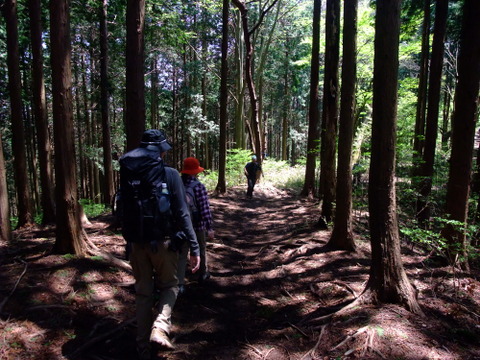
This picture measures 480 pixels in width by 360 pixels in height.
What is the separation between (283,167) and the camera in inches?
947

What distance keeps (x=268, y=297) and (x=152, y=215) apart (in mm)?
2875

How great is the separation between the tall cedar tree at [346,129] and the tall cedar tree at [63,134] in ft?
16.1

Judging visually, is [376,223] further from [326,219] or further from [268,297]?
[326,219]

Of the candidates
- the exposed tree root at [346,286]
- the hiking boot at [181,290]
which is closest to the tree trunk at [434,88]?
the exposed tree root at [346,286]

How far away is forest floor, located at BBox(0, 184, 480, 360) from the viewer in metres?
3.28

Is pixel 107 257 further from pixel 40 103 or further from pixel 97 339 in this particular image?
pixel 40 103

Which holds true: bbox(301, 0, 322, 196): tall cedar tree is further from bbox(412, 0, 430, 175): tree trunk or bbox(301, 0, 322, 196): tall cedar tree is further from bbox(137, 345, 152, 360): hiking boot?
bbox(137, 345, 152, 360): hiking boot

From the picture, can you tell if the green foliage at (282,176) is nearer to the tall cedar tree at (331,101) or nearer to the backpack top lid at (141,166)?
the tall cedar tree at (331,101)

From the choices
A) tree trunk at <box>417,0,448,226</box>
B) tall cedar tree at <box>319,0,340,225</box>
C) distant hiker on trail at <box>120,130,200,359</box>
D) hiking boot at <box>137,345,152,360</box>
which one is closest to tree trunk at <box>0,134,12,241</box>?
distant hiker on trail at <box>120,130,200,359</box>

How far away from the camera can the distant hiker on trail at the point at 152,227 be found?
3.14 metres

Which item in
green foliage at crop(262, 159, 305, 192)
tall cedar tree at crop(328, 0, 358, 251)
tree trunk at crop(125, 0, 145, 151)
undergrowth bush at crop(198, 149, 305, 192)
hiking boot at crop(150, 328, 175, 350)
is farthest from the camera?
green foliage at crop(262, 159, 305, 192)

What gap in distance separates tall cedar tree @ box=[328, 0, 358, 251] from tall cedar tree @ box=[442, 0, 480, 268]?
1753mm

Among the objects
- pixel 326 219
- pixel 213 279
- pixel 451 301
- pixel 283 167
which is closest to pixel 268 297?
pixel 213 279

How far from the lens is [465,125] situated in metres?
5.77
